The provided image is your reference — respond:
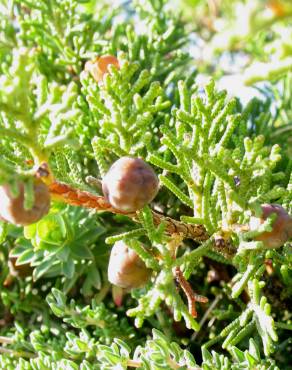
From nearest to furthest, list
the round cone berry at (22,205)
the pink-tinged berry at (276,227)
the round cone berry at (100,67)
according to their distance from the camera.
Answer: the round cone berry at (22,205) < the pink-tinged berry at (276,227) < the round cone berry at (100,67)

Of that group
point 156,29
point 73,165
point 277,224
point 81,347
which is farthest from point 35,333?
point 156,29

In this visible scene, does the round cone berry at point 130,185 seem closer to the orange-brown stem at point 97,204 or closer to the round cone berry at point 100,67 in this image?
the orange-brown stem at point 97,204

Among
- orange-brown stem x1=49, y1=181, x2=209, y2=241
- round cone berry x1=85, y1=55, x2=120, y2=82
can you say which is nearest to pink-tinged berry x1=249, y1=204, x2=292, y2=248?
orange-brown stem x1=49, y1=181, x2=209, y2=241

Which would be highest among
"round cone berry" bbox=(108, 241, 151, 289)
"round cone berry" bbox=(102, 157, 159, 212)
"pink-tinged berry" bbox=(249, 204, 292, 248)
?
"round cone berry" bbox=(102, 157, 159, 212)

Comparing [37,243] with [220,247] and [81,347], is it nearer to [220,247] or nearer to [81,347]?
[81,347]

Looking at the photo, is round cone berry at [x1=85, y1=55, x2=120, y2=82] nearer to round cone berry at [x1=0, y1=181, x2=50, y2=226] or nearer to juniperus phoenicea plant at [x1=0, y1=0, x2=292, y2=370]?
juniperus phoenicea plant at [x1=0, y1=0, x2=292, y2=370]

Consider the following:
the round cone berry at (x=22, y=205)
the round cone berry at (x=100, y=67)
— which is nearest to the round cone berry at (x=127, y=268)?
the round cone berry at (x=22, y=205)

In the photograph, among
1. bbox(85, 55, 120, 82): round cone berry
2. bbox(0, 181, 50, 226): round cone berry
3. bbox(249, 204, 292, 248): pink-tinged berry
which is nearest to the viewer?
bbox(0, 181, 50, 226): round cone berry
